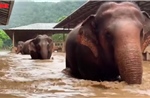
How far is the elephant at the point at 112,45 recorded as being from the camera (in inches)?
181

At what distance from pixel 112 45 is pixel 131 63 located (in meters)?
0.63

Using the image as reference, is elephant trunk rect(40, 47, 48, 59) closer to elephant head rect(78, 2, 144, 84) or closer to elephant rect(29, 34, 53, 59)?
elephant rect(29, 34, 53, 59)

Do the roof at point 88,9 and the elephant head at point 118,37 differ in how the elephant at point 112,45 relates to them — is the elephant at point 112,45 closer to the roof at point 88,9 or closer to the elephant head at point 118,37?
the elephant head at point 118,37

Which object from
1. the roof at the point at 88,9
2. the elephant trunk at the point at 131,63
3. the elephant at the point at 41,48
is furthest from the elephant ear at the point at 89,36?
the roof at the point at 88,9

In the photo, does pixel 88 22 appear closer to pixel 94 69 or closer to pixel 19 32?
pixel 94 69

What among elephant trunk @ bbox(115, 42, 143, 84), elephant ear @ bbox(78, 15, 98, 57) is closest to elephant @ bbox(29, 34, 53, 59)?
elephant ear @ bbox(78, 15, 98, 57)

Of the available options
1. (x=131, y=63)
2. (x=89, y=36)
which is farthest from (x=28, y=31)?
(x=131, y=63)

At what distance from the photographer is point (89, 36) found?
18.4 ft

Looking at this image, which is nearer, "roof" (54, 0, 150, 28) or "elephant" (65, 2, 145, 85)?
"elephant" (65, 2, 145, 85)

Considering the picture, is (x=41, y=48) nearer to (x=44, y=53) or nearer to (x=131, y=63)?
(x=44, y=53)

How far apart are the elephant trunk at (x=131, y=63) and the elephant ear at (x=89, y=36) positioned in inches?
35.9

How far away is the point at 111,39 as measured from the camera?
5121mm

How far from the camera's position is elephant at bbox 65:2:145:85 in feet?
15.1

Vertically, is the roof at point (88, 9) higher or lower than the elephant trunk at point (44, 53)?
higher
